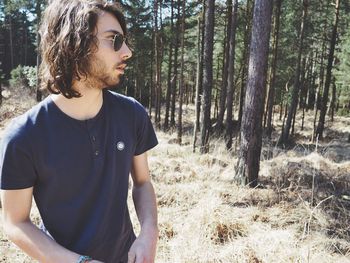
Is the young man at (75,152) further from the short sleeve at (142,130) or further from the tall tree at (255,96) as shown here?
the tall tree at (255,96)

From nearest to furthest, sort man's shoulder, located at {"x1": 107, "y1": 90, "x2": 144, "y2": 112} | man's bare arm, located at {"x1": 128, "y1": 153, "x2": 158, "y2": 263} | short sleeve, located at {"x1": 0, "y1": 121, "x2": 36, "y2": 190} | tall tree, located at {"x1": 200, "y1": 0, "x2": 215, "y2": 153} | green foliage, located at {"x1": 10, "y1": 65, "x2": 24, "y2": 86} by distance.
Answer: short sleeve, located at {"x1": 0, "y1": 121, "x2": 36, "y2": 190} → man's bare arm, located at {"x1": 128, "y1": 153, "x2": 158, "y2": 263} → man's shoulder, located at {"x1": 107, "y1": 90, "x2": 144, "y2": 112} → tall tree, located at {"x1": 200, "y1": 0, "x2": 215, "y2": 153} → green foliage, located at {"x1": 10, "y1": 65, "x2": 24, "y2": 86}

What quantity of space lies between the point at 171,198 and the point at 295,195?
2.10 metres

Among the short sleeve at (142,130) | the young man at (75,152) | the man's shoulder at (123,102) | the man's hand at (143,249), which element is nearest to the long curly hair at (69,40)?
the young man at (75,152)

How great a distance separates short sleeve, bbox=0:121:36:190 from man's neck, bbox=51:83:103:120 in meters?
0.21

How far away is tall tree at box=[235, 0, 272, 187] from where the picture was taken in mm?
6797

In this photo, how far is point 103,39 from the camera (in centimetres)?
145

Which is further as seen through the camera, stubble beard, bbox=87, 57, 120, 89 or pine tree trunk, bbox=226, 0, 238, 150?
pine tree trunk, bbox=226, 0, 238, 150

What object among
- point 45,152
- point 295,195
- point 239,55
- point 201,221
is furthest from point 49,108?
point 239,55

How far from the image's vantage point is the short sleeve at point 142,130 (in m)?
1.70

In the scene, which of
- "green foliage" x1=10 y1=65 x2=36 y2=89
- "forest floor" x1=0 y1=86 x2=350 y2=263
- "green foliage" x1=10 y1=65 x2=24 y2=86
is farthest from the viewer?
"green foliage" x1=10 y1=65 x2=24 y2=86

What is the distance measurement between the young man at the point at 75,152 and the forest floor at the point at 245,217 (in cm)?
225

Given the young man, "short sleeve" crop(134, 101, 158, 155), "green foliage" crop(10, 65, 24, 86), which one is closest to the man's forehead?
the young man

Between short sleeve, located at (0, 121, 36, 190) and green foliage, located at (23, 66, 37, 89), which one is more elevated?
short sleeve, located at (0, 121, 36, 190)

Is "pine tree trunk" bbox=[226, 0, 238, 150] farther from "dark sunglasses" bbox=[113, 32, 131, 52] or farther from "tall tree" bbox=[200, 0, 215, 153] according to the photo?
"dark sunglasses" bbox=[113, 32, 131, 52]
